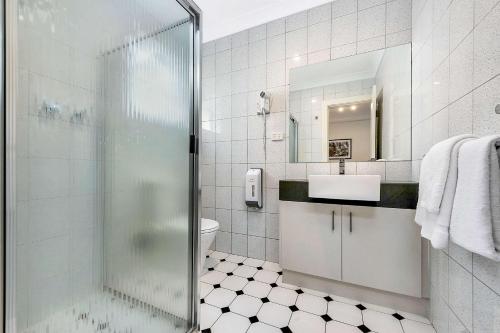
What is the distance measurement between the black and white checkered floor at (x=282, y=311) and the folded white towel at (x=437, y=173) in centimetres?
84

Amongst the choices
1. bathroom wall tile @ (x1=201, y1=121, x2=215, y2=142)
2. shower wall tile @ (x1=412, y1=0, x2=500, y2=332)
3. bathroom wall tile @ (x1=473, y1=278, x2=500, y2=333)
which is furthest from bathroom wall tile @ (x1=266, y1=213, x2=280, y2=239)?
bathroom wall tile @ (x1=473, y1=278, x2=500, y2=333)

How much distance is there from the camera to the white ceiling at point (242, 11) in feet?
6.39

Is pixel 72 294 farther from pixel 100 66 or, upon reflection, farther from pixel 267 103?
pixel 267 103

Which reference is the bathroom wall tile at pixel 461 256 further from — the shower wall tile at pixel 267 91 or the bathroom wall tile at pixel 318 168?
the bathroom wall tile at pixel 318 168

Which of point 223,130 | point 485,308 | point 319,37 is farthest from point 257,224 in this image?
point 319,37

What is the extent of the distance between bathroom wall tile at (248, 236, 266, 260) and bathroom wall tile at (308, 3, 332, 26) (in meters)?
2.06

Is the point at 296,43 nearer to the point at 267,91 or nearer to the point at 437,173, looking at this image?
the point at 267,91

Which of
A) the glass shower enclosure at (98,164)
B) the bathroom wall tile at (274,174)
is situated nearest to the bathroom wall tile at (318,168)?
the bathroom wall tile at (274,174)

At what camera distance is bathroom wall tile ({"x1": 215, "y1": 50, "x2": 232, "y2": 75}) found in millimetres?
2303

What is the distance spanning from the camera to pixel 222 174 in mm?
2318

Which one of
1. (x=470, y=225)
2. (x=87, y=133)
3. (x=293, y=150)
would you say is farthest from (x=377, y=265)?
(x=87, y=133)

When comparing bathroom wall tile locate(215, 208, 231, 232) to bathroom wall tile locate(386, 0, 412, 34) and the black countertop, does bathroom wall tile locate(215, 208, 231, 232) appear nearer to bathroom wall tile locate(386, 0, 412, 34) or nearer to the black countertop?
the black countertop

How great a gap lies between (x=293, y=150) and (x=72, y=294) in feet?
5.72

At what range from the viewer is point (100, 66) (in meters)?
0.70
